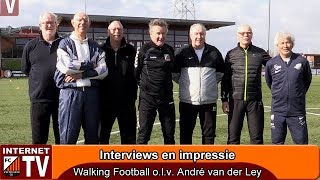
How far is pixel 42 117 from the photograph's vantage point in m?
5.15

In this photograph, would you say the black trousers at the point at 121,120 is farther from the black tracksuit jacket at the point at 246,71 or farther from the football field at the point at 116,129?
the football field at the point at 116,129

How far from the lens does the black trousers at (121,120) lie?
5395 mm

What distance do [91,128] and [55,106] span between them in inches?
22.8

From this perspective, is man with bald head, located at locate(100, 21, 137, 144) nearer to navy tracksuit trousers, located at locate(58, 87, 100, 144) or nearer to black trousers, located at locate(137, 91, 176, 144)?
black trousers, located at locate(137, 91, 176, 144)

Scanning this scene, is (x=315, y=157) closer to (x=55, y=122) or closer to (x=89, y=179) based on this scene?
(x=89, y=179)

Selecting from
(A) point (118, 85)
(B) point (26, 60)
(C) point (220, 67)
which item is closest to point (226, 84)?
(C) point (220, 67)

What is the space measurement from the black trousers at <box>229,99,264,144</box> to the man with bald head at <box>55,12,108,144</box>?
5.83 feet

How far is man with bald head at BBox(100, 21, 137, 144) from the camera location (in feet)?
17.3

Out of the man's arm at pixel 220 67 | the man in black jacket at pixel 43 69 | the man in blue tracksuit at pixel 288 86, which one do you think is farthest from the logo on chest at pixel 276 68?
the man in black jacket at pixel 43 69

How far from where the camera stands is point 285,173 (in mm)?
2738

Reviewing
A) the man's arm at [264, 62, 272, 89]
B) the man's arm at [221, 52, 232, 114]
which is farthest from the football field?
the man's arm at [264, 62, 272, 89]

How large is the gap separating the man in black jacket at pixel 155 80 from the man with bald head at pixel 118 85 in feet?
0.40

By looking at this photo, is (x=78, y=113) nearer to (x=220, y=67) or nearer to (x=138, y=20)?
(x=220, y=67)

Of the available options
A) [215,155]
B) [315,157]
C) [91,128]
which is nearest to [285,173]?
[315,157]
